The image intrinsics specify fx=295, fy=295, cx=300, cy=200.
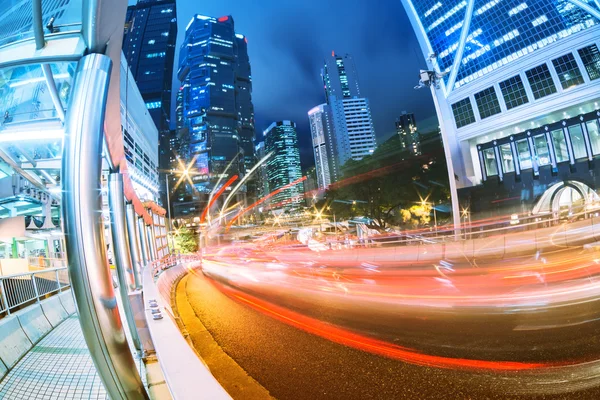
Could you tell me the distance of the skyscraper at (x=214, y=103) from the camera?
132375 mm

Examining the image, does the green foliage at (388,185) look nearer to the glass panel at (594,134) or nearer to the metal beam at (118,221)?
the glass panel at (594,134)

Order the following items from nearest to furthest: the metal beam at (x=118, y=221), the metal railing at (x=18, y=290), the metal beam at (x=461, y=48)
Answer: the metal beam at (x=118, y=221), the metal railing at (x=18, y=290), the metal beam at (x=461, y=48)

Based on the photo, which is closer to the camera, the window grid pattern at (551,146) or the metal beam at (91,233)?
the metal beam at (91,233)

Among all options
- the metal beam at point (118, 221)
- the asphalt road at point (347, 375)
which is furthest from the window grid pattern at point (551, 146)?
the metal beam at point (118, 221)

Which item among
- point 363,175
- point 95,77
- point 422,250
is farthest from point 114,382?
point 363,175

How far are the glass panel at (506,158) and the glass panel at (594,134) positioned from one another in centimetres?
903

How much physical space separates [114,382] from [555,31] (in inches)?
2454

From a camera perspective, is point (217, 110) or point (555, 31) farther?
point (217, 110)

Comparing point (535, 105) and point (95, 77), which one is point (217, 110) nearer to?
point (535, 105)

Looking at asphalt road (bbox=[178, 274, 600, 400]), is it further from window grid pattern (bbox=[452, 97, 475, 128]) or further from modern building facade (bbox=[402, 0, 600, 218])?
window grid pattern (bbox=[452, 97, 475, 128])

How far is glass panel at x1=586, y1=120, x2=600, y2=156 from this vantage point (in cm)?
3658

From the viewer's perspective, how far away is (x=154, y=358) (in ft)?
13.8

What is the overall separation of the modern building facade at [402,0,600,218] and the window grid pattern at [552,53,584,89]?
0.37ft

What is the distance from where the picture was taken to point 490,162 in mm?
47688
